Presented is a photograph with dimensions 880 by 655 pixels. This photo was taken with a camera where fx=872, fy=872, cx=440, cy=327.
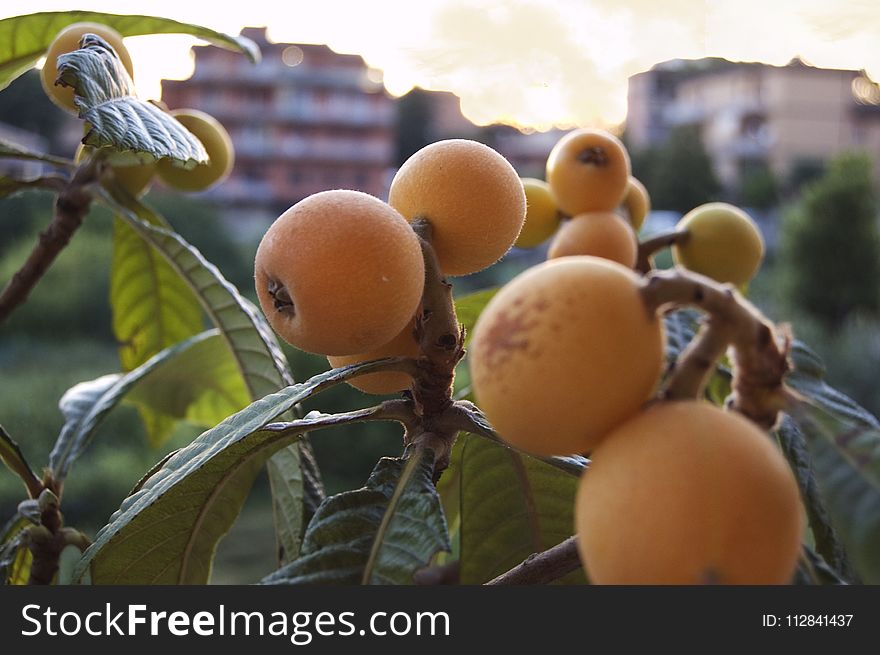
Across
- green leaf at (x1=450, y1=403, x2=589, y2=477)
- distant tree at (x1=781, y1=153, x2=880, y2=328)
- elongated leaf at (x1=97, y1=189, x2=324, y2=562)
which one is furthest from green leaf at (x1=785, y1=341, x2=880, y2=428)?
distant tree at (x1=781, y1=153, x2=880, y2=328)

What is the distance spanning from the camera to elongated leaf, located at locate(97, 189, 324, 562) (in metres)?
0.85

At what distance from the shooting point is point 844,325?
10.1 m

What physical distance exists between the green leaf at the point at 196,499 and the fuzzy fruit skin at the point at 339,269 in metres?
0.09

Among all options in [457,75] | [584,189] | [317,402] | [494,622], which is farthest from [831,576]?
[317,402]

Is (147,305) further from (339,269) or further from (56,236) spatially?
(339,269)

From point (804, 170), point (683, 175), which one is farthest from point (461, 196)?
point (804, 170)

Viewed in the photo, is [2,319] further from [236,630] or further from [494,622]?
[494,622]

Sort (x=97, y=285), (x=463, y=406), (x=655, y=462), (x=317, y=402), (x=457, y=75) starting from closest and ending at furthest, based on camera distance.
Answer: (x=655, y=462)
(x=463, y=406)
(x=457, y=75)
(x=317, y=402)
(x=97, y=285)

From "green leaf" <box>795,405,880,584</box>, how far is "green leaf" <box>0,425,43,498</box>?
Answer: 82 centimetres

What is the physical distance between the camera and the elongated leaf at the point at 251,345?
0.85 metres

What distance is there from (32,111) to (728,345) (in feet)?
56.1

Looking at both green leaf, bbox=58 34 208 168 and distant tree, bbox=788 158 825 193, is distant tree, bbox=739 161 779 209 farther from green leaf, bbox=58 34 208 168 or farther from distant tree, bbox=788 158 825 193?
green leaf, bbox=58 34 208 168

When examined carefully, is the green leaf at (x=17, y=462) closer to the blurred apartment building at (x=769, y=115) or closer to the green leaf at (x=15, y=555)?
the green leaf at (x=15, y=555)

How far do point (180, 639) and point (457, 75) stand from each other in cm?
93
